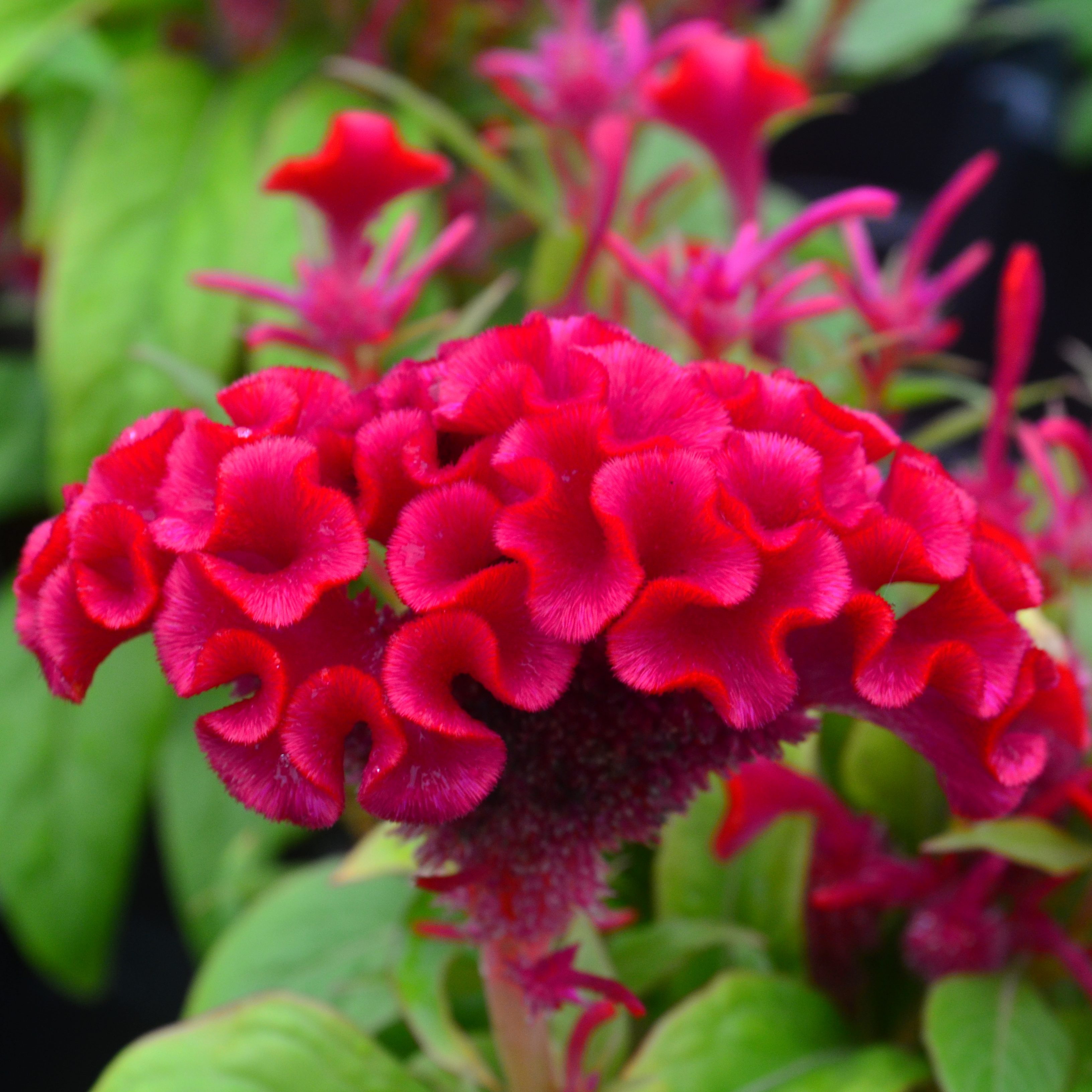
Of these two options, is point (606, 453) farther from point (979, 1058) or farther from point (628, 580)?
point (979, 1058)

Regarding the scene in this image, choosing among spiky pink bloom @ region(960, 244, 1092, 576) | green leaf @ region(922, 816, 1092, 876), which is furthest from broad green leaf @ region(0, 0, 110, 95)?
green leaf @ region(922, 816, 1092, 876)

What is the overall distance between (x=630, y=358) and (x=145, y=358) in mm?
331

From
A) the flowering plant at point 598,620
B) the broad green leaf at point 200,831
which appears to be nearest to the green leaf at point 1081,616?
the flowering plant at point 598,620

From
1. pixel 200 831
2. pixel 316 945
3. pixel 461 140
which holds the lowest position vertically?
pixel 200 831

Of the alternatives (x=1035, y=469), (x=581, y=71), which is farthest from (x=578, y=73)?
(x=1035, y=469)

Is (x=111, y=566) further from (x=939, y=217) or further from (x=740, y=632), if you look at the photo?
(x=939, y=217)

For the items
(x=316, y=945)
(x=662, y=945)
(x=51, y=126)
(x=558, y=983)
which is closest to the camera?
(x=558, y=983)

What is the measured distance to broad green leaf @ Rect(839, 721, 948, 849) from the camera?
0.62m

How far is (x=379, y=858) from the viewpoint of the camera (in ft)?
1.88

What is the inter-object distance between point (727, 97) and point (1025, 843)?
1.33 feet

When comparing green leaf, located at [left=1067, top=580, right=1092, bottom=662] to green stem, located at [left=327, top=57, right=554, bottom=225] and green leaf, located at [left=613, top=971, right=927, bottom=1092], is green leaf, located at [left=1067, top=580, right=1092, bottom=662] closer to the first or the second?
green leaf, located at [left=613, top=971, right=927, bottom=1092]

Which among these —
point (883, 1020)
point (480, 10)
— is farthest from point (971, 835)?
point (480, 10)

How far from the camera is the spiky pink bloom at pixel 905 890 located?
0.55 metres

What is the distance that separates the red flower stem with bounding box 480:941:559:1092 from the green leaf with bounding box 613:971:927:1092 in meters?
0.04
